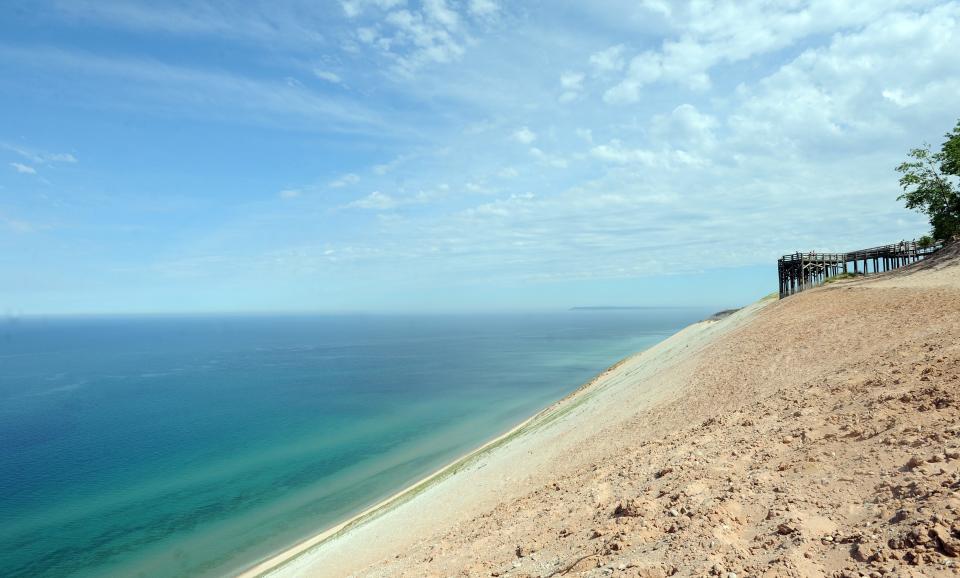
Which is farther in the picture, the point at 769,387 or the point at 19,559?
the point at 19,559

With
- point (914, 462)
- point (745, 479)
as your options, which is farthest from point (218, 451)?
point (914, 462)

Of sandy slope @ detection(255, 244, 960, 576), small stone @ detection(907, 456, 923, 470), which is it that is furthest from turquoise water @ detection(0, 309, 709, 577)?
small stone @ detection(907, 456, 923, 470)

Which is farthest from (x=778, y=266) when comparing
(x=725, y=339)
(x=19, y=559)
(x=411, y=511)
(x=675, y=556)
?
(x=19, y=559)

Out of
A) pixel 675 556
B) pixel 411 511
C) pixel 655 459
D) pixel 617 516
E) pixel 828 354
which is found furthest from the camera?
pixel 411 511

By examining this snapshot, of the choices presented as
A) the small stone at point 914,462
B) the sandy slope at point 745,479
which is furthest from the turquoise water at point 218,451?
the small stone at point 914,462

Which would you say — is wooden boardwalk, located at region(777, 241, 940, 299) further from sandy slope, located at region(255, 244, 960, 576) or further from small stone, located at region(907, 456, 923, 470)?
small stone, located at region(907, 456, 923, 470)

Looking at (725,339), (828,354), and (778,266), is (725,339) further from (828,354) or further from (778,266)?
(778,266)
